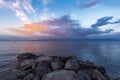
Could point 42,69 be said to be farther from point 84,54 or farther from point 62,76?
point 84,54

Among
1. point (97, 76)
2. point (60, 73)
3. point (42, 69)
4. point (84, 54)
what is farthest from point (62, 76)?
point (84, 54)

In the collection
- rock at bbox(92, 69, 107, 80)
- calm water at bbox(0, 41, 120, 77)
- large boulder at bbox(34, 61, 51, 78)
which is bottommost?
calm water at bbox(0, 41, 120, 77)

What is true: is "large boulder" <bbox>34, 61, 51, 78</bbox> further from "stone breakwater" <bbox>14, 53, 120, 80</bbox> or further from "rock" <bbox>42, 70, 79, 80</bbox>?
"rock" <bbox>42, 70, 79, 80</bbox>

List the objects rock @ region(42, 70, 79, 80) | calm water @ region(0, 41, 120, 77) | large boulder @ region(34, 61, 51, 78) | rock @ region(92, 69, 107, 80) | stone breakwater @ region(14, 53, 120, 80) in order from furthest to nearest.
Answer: calm water @ region(0, 41, 120, 77), large boulder @ region(34, 61, 51, 78), rock @ region(92, 69, 107, 80), stone breakwater @ region(14, 53, 120, 80), rock @ region(42, 70, 79, 80)

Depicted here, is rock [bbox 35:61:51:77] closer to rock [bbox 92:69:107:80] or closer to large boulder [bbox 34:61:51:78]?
large boulder [bbox 34:61:51:78]

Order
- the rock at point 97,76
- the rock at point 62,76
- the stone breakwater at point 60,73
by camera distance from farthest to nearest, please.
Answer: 1. the rock at point 97,76
2. the stone breakwater at point 60,73
3. the rock at point 62,76

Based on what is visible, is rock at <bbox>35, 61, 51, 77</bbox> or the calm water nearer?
rock at <bbox>35, 61, 51, 77</bbox>

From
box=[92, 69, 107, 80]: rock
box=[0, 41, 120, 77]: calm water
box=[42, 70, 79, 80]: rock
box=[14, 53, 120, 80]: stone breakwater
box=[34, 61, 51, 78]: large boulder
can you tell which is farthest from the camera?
box=[0, 41, 120, 77]: calm water

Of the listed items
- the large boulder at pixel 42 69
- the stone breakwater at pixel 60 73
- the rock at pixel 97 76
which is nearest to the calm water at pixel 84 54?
the stone breakwater at pixel 60 73

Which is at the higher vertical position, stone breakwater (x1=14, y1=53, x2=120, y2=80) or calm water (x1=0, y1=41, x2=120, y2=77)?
stone breakwater (x1=14, y1=53, x2=120, y2=80)

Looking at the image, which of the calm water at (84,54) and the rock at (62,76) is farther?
the calm water at (84,54)

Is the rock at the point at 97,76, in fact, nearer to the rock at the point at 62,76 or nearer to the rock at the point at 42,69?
the rock at the point at 62,76

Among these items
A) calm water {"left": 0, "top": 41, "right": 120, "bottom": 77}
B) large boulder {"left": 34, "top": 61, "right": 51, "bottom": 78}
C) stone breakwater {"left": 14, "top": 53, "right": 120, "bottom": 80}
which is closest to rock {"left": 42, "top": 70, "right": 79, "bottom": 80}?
stone breakwater {"left": 14, "top": 53, "right": 120, "bottom": 80}

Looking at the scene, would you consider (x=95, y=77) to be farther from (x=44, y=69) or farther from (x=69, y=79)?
(x=44, y=69)
